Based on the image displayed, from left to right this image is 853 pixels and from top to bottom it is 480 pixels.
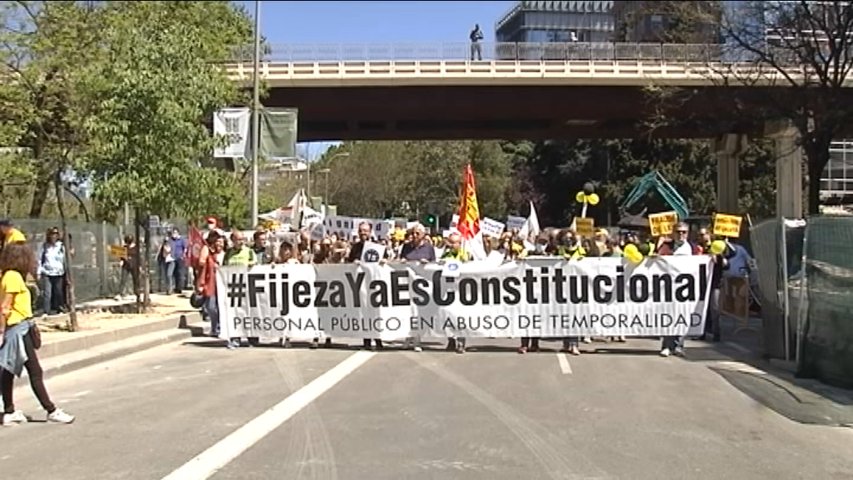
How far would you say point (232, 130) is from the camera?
26.6 metres

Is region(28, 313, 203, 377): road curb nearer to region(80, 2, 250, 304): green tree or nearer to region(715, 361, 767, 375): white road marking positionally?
region(80, 2, 250, 304): green tree

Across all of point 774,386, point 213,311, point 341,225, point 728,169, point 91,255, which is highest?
point 728,169

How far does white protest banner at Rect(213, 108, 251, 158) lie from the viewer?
24906 millimetres

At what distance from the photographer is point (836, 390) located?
42.3 feet

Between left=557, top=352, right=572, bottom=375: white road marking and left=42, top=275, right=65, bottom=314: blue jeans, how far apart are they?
1127cm

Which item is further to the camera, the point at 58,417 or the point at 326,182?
the point at 326,182

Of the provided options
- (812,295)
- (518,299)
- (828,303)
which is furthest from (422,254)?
(828,303)

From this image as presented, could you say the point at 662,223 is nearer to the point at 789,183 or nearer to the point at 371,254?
the point at 371,254

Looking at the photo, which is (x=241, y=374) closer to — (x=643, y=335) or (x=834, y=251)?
(x=643, y=335)

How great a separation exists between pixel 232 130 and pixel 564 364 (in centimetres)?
1398

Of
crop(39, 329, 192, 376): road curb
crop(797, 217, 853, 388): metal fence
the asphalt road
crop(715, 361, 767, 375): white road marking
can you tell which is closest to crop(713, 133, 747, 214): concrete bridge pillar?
crop(39, 329, 192, 376): road curb

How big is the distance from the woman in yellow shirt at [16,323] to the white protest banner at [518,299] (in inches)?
279

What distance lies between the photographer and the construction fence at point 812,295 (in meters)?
13.2

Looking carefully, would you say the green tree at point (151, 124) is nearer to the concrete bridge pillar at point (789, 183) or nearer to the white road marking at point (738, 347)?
the white road marking at point (738, 347)
